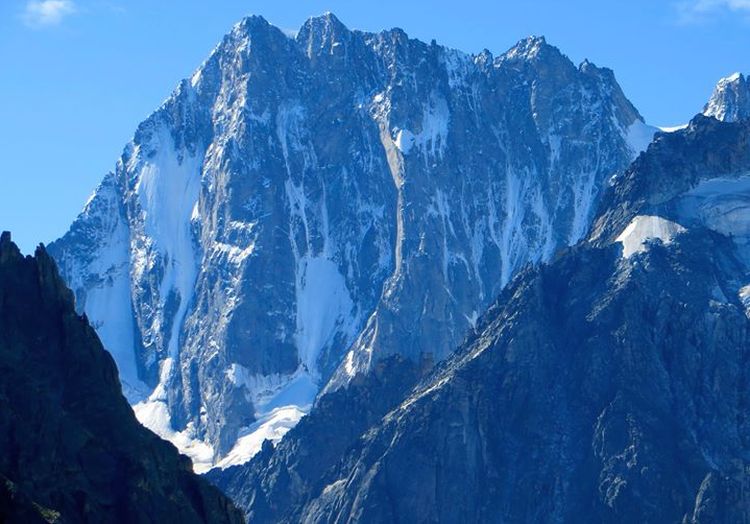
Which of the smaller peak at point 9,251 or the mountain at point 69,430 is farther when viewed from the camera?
the smaller peak at point 9,251

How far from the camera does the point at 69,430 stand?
150625mm

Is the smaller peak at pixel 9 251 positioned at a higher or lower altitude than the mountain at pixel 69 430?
higher

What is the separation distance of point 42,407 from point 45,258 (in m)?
14.5

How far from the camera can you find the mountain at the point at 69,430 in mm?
145875

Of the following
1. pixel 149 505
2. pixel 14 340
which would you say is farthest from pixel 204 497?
pixel 14 340

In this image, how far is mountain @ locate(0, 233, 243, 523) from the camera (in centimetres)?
14588

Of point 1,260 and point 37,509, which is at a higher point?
point 1,260

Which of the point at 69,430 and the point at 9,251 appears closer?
the point at 69,430

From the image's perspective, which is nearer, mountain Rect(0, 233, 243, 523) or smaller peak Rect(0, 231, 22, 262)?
mountain Rect(0, 233, 243, 523)

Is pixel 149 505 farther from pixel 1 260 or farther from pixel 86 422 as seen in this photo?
pixel 1 260

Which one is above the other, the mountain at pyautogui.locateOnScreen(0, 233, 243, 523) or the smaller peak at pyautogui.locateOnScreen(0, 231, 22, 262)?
the smaller peak at pyautogui.locateOnScreen(0, 231, 22, 262)

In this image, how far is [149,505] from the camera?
14888cm

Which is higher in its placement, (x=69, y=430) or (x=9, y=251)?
(x=9, y=251)

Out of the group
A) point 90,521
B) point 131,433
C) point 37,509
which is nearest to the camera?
point 37,509
